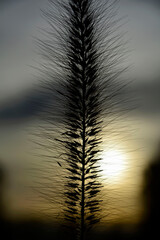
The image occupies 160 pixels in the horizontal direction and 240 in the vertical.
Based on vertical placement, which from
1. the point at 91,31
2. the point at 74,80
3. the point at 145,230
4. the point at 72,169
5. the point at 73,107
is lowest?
the point at 145,230

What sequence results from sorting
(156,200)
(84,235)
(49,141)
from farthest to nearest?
(156,200) → (49,141) → (84,235)

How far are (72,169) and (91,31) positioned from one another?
42.8 inches

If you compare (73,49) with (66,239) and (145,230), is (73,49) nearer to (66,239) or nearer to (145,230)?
(66,239)

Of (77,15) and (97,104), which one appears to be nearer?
(97,104)

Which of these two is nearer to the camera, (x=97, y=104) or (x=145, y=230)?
(x=97, y=104)

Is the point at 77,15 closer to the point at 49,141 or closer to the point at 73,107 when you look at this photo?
the point at 73,107

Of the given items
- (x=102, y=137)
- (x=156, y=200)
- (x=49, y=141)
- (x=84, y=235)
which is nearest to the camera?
(x=84, y=235)

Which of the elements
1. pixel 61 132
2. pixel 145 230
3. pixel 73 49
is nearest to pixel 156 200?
pixel 145 230

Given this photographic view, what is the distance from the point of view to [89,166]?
81.7 inches

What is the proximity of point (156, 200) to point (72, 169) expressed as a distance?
1157 millimetres

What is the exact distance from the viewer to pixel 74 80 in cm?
218

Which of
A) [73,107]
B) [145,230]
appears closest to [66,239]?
[145,230]

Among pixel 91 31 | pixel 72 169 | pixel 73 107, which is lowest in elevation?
pixel 72 169

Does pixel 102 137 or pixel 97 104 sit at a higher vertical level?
pixel 97 104
